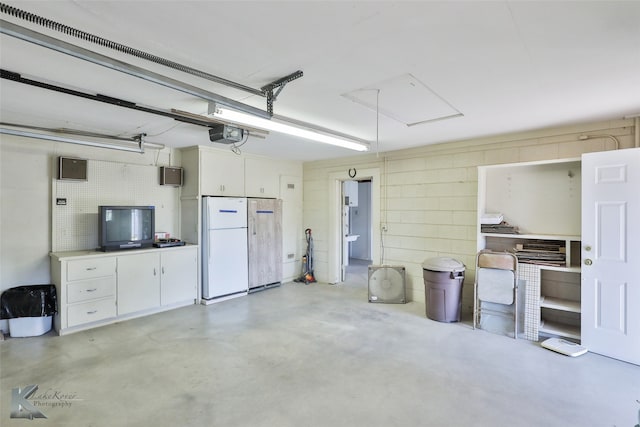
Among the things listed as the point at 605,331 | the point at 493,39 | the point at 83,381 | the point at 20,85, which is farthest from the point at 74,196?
the point at 605,331

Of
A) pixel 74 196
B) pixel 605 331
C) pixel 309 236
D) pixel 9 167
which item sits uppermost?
pixel 9 167

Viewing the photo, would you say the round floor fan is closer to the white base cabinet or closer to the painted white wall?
the white base cabinet

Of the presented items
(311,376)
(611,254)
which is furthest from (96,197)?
(611,254)

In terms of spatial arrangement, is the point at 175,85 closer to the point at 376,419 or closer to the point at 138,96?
the point at 138,96

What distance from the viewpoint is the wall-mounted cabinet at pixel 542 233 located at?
3.79 metres

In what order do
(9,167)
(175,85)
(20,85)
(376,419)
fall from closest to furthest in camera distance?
(175,85) → (376,419) → (20,85) → (9,167)

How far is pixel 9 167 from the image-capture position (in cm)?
401

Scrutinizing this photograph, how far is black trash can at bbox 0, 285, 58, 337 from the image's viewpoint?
3.79m

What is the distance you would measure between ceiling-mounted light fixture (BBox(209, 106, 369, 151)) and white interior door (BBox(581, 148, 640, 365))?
2.65 m

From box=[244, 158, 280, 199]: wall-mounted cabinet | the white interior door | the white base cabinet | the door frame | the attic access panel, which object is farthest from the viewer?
the door frame

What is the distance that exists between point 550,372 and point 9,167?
6.49m

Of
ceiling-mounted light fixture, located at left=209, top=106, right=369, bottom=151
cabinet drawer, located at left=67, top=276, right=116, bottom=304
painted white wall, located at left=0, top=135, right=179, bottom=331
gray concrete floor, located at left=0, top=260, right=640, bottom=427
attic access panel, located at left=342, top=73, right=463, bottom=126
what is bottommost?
gray concrete floor, located at left=0, top=260, right=640, bottom=427

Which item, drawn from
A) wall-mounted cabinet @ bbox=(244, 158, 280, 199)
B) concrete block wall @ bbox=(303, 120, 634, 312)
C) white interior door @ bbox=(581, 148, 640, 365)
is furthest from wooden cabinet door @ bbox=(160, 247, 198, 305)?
white interior door @ bbox=(581, 148, 640, 365)

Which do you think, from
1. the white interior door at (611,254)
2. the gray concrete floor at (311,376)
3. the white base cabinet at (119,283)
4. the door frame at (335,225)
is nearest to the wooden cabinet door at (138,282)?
the white base cabinet at (119,283)
